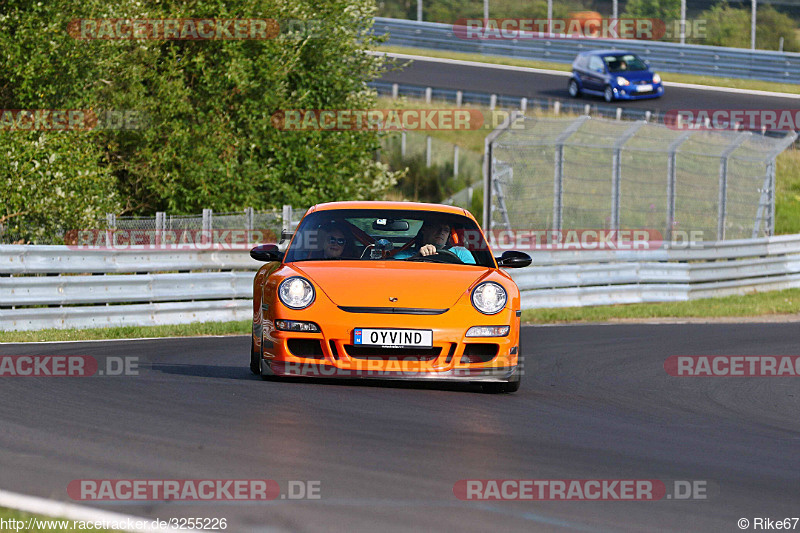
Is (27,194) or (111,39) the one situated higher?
(111,39)

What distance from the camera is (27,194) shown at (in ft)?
58.0

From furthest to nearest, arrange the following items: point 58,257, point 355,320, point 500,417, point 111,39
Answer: point 111,39, point 58,257, point 355,320, point 500,417

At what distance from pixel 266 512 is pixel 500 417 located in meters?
2.92

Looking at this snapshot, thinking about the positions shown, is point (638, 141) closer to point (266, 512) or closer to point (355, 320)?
point (355, 320)

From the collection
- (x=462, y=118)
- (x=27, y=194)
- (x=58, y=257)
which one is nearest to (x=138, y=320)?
(x=58, y=257)

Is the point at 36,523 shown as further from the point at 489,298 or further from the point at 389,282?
the point at 489,298

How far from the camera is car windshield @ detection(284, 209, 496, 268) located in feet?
29.6

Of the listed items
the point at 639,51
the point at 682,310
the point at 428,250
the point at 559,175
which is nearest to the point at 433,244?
the point at 428,250

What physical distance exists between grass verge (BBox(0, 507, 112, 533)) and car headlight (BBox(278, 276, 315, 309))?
3.69 m

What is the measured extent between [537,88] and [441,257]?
30589mm

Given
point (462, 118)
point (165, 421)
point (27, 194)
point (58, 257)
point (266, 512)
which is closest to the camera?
point (266, 512)

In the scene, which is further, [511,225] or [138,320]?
[511,225]

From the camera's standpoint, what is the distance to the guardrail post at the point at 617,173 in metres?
20.5

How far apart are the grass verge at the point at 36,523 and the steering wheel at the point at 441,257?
4.72 metres
